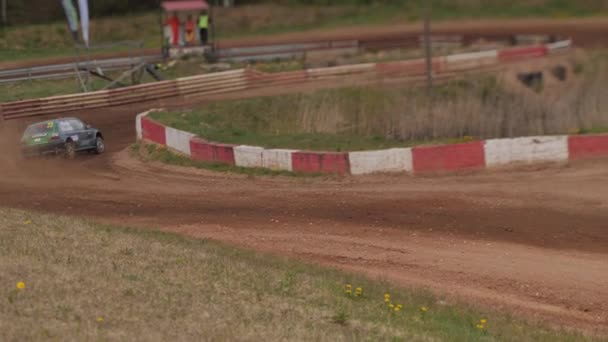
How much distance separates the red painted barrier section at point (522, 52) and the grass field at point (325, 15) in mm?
14121

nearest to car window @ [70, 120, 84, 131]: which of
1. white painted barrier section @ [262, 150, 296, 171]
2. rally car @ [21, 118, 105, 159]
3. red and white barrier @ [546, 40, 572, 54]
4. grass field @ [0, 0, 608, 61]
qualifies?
rally car @ [21, 118, 105, 159]

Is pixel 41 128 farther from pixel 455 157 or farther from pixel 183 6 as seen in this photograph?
pixel 183 6

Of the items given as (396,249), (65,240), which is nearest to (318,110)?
(396,249)

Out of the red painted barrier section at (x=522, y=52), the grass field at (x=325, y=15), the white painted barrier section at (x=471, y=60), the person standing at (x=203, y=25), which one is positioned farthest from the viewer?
the grass field at (x=325, y=15)

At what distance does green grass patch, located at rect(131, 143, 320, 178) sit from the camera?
19.9 metres

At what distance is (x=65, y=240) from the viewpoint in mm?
12008

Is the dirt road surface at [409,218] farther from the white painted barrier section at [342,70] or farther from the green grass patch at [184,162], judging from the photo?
the white painted barrier section at [342,70]

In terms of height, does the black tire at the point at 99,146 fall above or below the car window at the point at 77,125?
below

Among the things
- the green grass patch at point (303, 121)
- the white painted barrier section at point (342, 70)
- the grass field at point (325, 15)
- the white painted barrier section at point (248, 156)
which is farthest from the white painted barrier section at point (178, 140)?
the grass field at point (325, 15)

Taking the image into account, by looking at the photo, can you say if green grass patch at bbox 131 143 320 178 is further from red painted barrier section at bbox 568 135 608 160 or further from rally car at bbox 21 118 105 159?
red painted barrier section at bbox 568 135 608 160

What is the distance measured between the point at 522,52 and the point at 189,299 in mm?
30880

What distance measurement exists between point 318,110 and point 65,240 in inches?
605

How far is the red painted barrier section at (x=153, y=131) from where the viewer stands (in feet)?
76.6

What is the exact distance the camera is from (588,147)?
1884 centimetres
